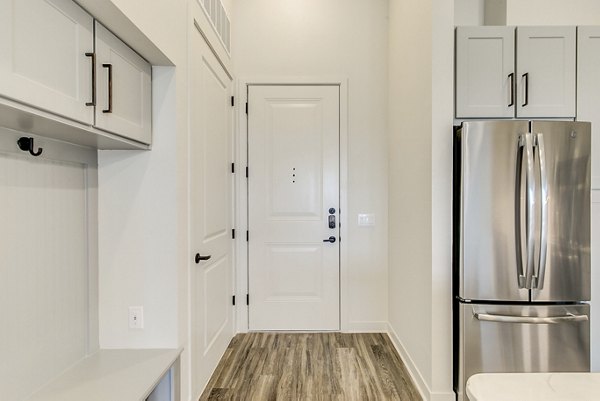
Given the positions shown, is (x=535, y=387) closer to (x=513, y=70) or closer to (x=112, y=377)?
(x=112, y=377)

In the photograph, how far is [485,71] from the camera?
2.23 meters

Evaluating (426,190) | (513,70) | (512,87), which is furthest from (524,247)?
(513,70)

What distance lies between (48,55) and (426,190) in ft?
6.69

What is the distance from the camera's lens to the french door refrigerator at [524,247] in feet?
6.56

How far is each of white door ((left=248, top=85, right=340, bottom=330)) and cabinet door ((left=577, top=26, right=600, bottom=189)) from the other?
1816 millimetres

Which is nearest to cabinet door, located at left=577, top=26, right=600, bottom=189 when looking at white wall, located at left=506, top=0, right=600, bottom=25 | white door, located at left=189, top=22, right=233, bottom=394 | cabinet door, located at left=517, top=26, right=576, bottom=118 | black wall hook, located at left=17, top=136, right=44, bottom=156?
cabinet door, located at left=517, top=26, right=576, bottom=118

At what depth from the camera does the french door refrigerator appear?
200 centimetres

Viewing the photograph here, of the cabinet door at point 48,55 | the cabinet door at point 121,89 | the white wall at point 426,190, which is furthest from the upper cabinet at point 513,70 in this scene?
the cabinet door at point 48,55

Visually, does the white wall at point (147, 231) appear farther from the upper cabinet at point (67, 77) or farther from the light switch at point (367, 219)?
the light switch at point (367, 219)

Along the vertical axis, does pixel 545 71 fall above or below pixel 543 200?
above

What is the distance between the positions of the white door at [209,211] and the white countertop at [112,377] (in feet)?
1.30

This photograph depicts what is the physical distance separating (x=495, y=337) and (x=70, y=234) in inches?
91.3

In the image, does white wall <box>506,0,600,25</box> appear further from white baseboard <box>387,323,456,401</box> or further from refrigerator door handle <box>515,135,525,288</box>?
white baseboard <box>387,323,456,401</box>

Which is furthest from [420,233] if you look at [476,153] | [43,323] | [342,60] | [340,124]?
[43,323]
